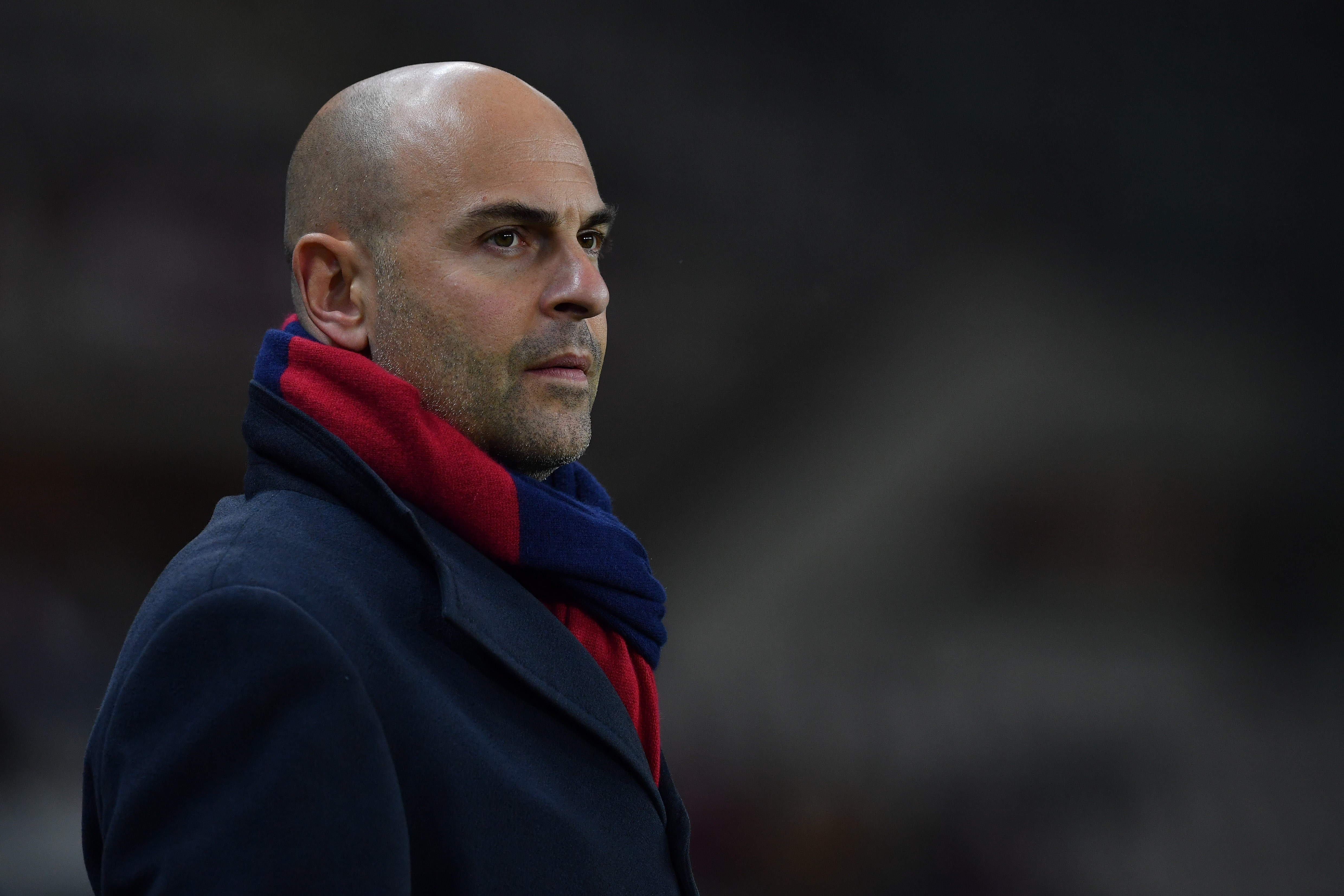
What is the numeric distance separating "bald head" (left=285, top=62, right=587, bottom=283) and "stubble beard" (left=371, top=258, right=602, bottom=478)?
78 mm

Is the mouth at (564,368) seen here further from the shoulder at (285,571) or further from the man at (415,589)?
the shoulder at (285,571)

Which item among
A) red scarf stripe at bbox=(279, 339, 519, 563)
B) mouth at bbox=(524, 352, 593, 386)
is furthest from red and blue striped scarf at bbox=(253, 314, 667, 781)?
mouth at bbox=(524, 352, 593, 386)

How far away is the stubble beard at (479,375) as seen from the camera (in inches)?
49.8

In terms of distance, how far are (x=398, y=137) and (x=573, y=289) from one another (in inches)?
9.3

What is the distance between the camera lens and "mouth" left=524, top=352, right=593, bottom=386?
1292 mm

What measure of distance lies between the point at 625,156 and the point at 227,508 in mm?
1776

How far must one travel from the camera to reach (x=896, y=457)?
3000 mm

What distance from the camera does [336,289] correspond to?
1.32 m

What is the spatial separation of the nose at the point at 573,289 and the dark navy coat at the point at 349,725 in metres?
0.26

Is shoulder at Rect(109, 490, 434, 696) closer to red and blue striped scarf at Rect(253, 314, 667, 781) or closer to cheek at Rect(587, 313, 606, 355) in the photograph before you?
red and blue striped scarf at Rect(253, 314, 667, 781)

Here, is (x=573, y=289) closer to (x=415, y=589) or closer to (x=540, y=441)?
(x=540, y=441)

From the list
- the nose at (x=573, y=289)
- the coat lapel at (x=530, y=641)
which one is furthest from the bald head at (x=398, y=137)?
the coat lapel at (x=530, y=641)

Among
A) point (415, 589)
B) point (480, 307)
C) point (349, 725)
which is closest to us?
point (349, 725)

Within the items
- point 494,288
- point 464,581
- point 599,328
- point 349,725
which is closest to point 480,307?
point 494,288
